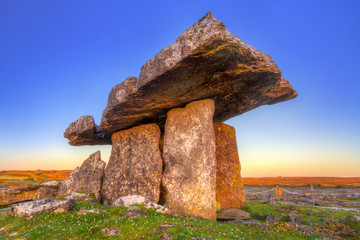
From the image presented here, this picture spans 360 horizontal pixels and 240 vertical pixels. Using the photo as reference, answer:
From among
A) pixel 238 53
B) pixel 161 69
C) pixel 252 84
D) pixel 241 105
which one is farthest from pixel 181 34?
pixel 241 105

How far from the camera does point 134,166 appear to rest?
39.6 feet

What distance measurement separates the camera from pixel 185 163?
31.7ft

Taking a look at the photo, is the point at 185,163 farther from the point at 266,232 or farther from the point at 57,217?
the point at 57,217

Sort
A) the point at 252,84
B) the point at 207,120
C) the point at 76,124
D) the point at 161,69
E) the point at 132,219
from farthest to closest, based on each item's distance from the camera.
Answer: the point at 76,124, the point at 207,120, the point at 252,84, the point at 161,69, the point at 132,219

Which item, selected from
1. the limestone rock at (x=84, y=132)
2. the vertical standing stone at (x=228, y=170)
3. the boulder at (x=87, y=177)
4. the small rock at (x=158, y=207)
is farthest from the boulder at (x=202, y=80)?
the small rock at (x=158, y=207)

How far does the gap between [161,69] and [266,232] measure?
21.3 feet

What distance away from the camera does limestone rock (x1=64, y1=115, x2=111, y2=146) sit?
13.8 meters

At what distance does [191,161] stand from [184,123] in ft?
6.12

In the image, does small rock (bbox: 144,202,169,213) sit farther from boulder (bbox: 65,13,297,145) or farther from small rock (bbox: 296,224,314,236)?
small rock (bbox: 296,224,314,236)

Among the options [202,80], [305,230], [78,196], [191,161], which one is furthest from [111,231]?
[305,230]

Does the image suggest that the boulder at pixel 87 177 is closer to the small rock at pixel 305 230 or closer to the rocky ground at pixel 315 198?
the small rock at pixel 305 230

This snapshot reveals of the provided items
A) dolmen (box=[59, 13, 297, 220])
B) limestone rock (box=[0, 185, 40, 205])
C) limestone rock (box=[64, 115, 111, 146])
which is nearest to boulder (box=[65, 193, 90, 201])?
dolmen (box=[59, 13, 297, 220])

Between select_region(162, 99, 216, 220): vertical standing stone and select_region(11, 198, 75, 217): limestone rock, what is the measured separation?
155 inches

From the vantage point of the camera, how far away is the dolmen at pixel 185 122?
7441mm
